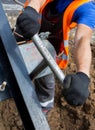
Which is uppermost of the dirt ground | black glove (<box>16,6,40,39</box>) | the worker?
black glove (<box>16,6,40,39</box>)

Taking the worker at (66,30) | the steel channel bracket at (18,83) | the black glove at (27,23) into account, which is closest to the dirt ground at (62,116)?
the worker at (66,30)

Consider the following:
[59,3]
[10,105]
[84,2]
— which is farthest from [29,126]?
[10,105]

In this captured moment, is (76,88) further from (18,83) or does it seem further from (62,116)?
(62,116)

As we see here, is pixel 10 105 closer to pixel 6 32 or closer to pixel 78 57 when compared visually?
pixel 78 57

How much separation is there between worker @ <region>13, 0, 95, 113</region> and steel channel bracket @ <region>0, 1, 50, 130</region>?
113 mm

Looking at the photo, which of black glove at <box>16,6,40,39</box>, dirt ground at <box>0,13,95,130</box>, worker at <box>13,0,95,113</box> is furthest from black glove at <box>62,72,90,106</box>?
dirt ground at <box>0,13,95,130</box>

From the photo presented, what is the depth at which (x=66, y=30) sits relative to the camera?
229 cm

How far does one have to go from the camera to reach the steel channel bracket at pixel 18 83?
149cm

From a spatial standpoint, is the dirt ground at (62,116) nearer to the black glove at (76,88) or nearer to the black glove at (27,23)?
the black glove at (27,23)

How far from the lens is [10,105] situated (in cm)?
355

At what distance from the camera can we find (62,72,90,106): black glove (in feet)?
4.83

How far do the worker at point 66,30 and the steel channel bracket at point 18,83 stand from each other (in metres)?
0.11

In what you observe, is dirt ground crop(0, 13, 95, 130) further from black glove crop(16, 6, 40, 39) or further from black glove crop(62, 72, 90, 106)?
black glove crop(62, 72, 90, 106)

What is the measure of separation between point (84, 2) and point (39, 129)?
0.91m
